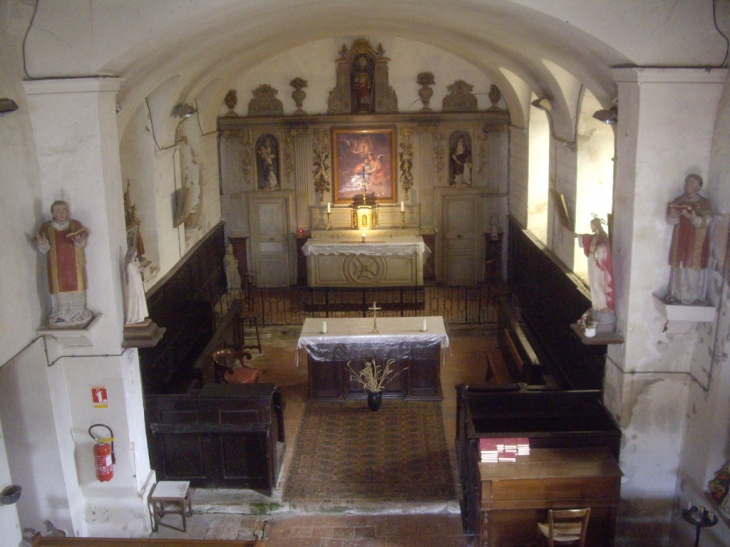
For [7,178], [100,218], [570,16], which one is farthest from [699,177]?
[7,178]

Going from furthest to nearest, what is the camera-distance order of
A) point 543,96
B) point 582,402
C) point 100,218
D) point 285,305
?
point 285,305
point 543,96
point 582,402
point 100,218

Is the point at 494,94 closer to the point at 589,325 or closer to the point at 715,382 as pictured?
the point at 589,325

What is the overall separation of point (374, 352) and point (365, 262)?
451cm

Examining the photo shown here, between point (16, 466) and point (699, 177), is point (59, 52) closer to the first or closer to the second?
point (16, 466)

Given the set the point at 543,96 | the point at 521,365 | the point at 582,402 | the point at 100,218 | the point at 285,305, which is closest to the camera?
the point at 100,218

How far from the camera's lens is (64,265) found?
7.09m

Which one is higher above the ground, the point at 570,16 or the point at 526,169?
the point at 570,16

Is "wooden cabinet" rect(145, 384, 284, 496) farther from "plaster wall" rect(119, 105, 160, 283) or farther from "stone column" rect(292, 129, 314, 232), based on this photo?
"stone column" rect(292, 129, 314, 232)

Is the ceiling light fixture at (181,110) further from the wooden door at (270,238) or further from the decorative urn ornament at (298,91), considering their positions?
the wooden door at (270,238)

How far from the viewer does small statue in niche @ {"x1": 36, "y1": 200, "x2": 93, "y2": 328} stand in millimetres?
6969

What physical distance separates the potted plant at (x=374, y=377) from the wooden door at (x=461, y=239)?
5454mm

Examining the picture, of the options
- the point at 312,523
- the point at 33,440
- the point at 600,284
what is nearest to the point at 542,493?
the point at 600,284

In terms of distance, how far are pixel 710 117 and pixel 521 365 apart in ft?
14.2

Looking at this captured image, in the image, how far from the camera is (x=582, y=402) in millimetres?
8180
